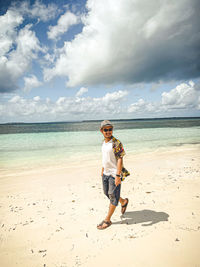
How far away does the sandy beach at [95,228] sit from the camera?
2977 mm

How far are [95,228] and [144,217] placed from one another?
4.57 ft

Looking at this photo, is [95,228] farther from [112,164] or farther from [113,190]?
[112,164]

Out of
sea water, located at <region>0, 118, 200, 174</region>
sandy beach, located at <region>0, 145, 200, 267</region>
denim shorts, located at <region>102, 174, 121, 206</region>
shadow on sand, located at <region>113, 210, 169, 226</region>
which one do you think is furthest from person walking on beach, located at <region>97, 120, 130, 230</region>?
sea water, located at <region>0, 118, 200, 174</region>

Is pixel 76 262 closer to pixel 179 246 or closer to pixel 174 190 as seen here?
pixel 179 246

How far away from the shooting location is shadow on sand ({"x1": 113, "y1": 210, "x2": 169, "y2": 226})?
159 inches

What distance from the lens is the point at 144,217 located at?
4.26 m

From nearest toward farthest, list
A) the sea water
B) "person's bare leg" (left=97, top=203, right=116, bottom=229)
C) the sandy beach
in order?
the sandy beach, "person's bare leg" (left=97, top=203, right=116, bottom=229), the sea water

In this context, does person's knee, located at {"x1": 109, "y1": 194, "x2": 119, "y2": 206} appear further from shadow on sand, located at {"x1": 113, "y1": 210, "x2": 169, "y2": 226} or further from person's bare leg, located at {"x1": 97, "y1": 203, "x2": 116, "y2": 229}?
shadow on sand, located at {"x1": 113, "y1": 210, "x2": 169, "y2": 226}

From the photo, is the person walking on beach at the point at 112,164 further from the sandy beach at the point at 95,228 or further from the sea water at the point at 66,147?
the sea water at the point at 66,147

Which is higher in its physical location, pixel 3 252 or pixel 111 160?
pixel 111 160

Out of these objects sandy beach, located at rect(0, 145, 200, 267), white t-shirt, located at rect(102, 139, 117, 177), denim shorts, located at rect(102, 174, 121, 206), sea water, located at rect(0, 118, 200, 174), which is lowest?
sea water, located at rect(0, 118, 200, 174)

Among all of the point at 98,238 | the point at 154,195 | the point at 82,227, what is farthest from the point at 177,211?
the point at 82,227

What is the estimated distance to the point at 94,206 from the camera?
197 inches

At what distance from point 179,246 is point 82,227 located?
2201 mm
